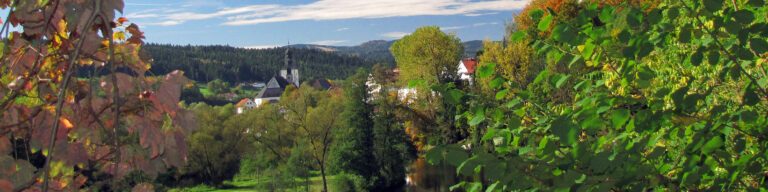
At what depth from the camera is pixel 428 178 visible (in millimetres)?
32656

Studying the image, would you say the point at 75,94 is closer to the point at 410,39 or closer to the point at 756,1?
the point at 756,1

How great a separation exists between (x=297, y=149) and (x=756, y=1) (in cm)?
3040

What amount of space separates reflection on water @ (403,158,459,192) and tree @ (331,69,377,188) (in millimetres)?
2308

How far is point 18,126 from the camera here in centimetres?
172

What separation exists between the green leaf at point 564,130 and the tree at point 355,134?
92.5ft

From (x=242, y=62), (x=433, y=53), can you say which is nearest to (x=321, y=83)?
(x=242, y=62)

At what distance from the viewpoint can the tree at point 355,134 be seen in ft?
101

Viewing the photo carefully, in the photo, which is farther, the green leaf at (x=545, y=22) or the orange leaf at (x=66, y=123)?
the green leaf at (x=545, y=22)

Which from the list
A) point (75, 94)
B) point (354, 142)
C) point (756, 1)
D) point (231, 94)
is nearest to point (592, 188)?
point (756, 1)

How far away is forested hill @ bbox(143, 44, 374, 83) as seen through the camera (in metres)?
134

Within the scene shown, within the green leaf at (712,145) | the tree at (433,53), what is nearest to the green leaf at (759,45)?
the green leaf at (712,145)

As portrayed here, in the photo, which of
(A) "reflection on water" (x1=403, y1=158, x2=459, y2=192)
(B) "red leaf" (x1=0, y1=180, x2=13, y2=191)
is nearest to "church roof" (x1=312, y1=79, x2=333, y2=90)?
(A) "reflection on water" (x1=403, y1=158, x2=459, y2=192)

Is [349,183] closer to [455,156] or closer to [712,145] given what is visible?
[455,156]

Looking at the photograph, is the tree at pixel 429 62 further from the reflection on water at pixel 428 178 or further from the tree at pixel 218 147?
the tree at pixel 218 147
